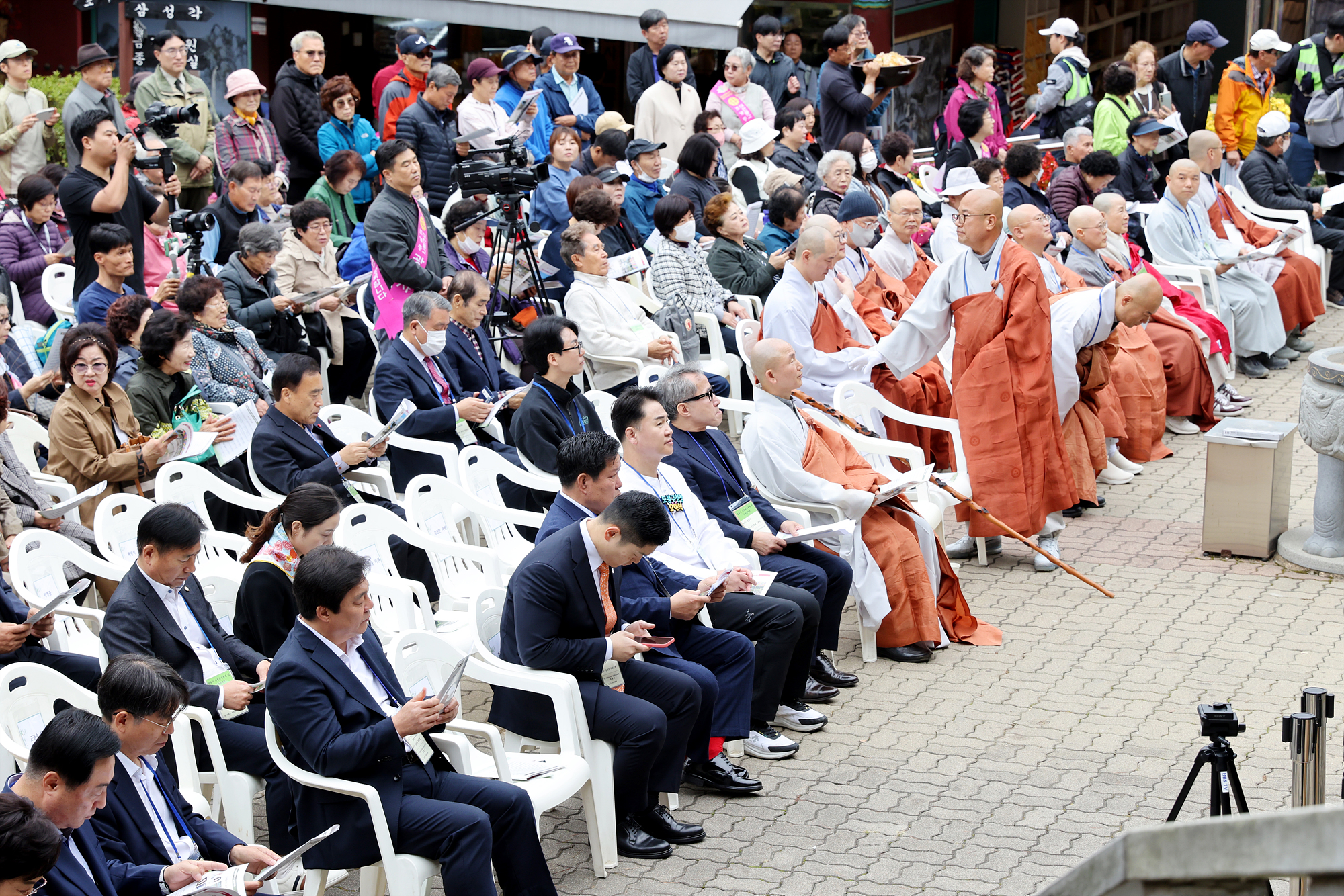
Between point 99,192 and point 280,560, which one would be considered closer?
point 280,560

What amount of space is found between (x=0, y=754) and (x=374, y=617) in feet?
4.77

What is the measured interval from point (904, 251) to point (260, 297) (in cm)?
388

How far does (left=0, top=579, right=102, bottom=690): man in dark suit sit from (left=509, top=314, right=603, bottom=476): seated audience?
7.23 ft

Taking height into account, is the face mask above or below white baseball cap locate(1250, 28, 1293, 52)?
below

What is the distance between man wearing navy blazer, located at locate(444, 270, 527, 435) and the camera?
7215mm

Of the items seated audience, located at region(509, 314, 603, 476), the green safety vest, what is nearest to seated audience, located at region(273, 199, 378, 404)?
seated audience, located at region(509, 314, 603, 476)

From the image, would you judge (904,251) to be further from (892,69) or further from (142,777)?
(142,777)

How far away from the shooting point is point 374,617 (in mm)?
5266

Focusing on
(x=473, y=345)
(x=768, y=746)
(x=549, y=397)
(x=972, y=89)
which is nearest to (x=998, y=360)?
(x=549, y=397)

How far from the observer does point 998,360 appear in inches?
290

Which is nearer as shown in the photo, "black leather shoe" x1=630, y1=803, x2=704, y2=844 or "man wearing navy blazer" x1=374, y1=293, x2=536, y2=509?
"black leather shoe" x1=630, y1=803, x2=704, y2=844

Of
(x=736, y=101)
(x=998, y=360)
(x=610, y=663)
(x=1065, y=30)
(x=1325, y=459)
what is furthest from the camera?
(x=1065, y=30)

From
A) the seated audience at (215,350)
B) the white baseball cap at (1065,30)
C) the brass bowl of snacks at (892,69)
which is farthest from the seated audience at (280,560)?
the white baseball cap at (1065,30)

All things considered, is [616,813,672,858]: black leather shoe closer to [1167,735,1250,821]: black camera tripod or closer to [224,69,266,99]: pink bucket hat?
[1167,735,1250,821]: black camera tripod
